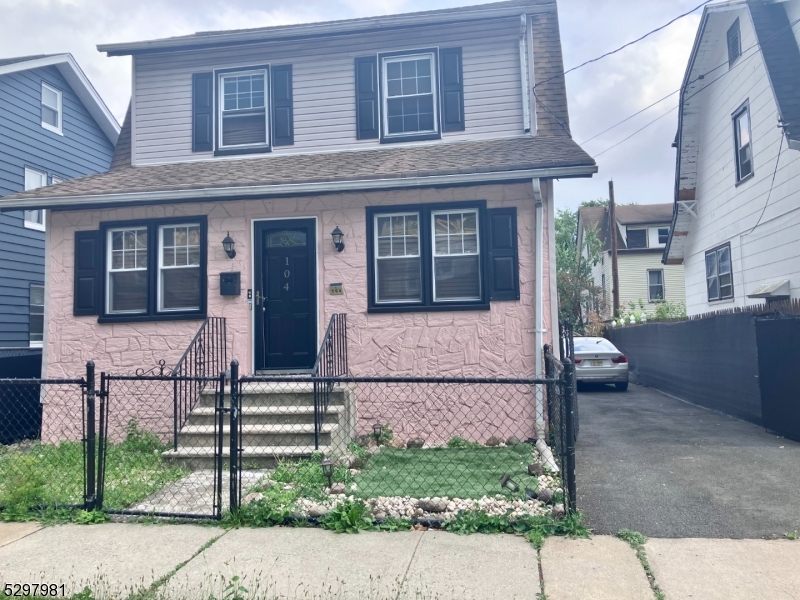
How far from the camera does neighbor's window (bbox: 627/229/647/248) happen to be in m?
30.0

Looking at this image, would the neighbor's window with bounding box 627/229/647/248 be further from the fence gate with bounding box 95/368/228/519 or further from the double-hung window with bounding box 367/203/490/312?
the fence gate with bounding box 95/368/228/519

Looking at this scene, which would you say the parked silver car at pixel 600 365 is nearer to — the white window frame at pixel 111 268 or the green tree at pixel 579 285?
the white window frame at pixel 111 268

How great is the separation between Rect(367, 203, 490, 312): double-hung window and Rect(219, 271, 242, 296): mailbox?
1.89 m

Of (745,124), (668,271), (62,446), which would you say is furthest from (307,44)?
(668,271)

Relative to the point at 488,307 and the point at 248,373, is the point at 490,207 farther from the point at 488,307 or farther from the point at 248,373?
the point at 248,373

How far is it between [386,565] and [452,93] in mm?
7504

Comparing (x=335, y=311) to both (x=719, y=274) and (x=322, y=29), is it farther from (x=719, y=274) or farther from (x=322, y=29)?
(x=719, y=274)

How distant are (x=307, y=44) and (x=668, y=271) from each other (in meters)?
23.7

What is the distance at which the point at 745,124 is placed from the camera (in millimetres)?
11844

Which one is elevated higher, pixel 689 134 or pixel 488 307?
pixel 689 134

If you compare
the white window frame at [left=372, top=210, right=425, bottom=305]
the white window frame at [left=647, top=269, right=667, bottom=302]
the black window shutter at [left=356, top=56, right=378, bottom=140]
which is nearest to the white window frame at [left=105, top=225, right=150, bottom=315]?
the white window frame at [left=372, top=210, right=425, bottom=305]

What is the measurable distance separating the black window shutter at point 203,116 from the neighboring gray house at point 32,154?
509 centimetres

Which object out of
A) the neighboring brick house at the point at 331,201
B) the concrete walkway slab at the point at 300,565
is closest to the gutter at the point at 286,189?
the neighboring brick house at the point at 331,201

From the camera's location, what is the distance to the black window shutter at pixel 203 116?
10320 mm
